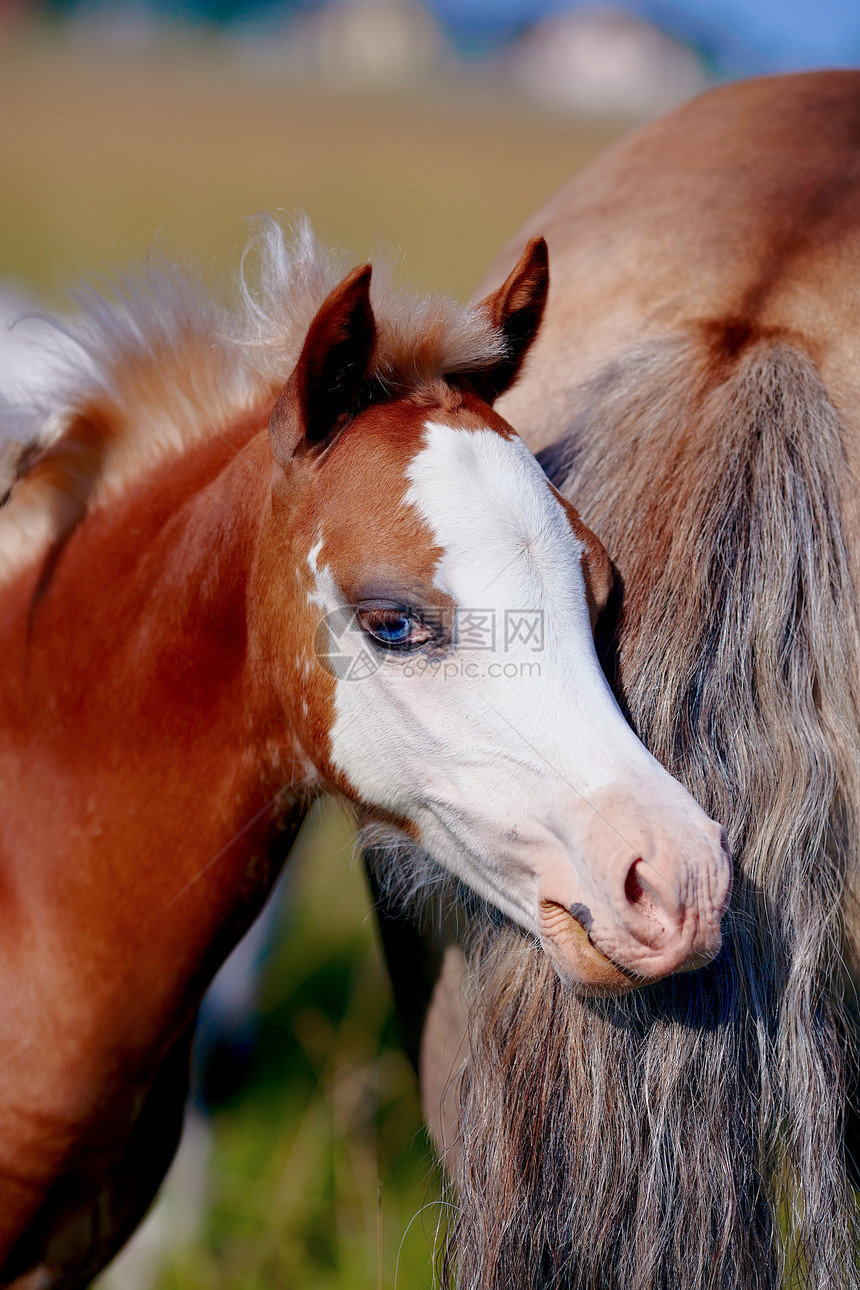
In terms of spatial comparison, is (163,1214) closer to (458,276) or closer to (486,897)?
A: (486,897)

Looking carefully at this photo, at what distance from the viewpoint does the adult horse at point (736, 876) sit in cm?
138

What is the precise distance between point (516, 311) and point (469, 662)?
58cm

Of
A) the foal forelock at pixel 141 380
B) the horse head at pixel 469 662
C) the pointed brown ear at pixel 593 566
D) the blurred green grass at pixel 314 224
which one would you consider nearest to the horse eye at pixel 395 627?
the horse head at pixel 469 662

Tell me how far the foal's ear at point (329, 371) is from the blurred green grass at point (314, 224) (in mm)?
306

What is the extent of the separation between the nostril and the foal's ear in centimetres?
70

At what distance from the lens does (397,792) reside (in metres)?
1.45

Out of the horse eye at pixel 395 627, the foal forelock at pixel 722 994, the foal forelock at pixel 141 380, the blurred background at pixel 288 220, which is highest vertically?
the foal forelock at pixel 141 380

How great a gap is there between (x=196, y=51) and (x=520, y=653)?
3008 centimetres

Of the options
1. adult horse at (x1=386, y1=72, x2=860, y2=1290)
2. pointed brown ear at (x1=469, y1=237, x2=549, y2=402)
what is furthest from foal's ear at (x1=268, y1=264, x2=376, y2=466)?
adult horse at (x1=386, y1=72, x2=860, y2=1290)

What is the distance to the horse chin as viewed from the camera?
1.21m

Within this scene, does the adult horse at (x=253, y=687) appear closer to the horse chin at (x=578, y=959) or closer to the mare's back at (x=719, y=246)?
the horse chin at (x=578, y=959)

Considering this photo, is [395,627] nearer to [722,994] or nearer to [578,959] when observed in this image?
[578,959]

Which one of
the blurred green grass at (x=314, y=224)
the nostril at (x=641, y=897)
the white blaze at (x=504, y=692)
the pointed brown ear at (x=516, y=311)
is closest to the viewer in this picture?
the nostril at (x=641, y=897)

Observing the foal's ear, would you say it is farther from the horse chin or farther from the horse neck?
the horse chin
